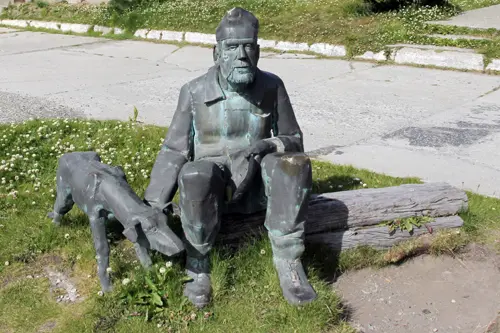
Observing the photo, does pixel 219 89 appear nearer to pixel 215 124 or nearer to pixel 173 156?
pixel 215 124

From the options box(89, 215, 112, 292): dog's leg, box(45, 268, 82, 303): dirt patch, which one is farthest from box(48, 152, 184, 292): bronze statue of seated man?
box(45, 268, 82, 303): dirt patch

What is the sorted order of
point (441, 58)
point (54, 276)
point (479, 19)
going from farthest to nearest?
1. point (479, 19)
2. point (441, 58)
3. point (54, 276)

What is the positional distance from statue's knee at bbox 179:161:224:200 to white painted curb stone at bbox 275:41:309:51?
840 cm

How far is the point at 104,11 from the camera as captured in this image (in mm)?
15062

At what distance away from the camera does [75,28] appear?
14797 millimetres

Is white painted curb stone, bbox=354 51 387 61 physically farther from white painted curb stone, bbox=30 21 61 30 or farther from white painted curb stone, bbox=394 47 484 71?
white painted curb stone, bbox=30 21 61 30

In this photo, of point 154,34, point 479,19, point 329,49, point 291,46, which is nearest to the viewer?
point 329,49

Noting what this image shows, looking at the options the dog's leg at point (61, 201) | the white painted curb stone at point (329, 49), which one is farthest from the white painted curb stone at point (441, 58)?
the dog's leg at point (61, 201)

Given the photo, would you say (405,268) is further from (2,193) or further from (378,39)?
(378,39)

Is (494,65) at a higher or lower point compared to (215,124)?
lower

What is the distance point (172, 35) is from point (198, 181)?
10184mm

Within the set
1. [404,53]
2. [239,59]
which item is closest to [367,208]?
[239,59]

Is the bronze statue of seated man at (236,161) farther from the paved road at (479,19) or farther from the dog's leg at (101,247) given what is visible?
the paved road at (479,19)

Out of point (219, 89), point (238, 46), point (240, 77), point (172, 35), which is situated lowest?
point (172, 35)
